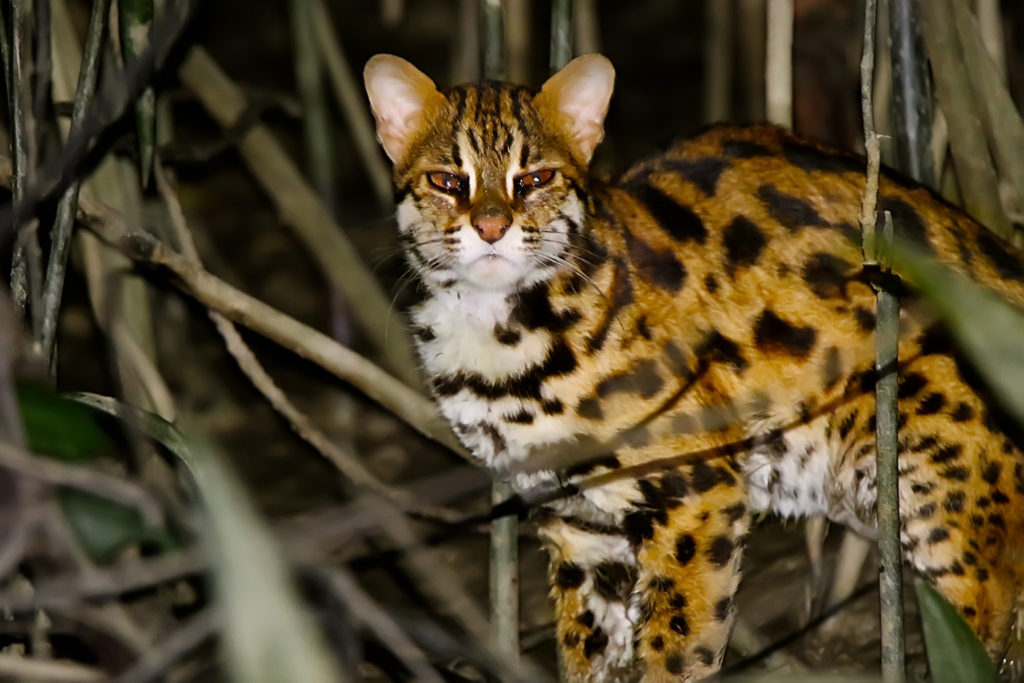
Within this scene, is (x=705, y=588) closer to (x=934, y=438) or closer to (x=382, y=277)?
(x=934, y=438)

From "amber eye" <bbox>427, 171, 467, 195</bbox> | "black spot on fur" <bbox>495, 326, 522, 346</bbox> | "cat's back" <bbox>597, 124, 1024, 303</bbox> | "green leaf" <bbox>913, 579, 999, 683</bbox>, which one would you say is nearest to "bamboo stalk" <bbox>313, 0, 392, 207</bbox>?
"amber eye" <bbox>427, 171, 467, 195</bbox>

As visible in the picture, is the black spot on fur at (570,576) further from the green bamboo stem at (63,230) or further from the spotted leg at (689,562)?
the green bamboo stem at (63,230)

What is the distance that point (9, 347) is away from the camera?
160 cm

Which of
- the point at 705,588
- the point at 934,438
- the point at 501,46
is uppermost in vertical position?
the point at 501,46

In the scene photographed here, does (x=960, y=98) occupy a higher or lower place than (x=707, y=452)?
higher

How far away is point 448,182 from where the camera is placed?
2828mm

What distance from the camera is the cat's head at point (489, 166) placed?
271 centimetres

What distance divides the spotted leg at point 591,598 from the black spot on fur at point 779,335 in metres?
0.58

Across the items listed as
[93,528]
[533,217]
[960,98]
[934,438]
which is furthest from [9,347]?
[960,98]

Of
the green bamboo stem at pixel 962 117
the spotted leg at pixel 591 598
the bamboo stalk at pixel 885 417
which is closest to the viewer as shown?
the bamboo stalk at pixel 885 417

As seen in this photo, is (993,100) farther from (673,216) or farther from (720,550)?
(720,550)

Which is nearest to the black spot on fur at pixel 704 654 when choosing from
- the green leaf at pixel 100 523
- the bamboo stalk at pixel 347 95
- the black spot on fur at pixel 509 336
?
the black spot on fur at pixel 509 336

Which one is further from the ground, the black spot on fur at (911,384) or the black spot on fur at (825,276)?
the black spot on fur at (825,276)

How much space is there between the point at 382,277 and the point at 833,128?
5.43ft
